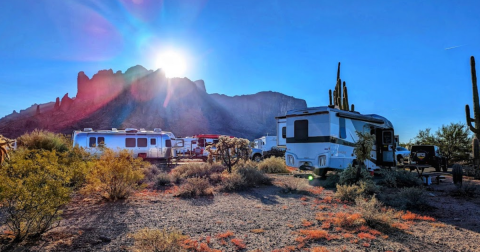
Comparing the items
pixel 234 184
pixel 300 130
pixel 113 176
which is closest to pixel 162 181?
pixel 234 184

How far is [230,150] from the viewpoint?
1388cm

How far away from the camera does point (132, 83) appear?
3228 inches

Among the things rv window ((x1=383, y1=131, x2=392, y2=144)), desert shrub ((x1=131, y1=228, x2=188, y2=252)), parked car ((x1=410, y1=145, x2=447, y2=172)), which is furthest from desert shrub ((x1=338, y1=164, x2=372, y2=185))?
parked car ((x1=410, y1=145, x2=447, y2=172))

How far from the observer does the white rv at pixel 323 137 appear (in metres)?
10.8

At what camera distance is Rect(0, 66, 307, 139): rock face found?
193 ft

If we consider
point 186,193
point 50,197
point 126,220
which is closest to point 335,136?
point 186,193

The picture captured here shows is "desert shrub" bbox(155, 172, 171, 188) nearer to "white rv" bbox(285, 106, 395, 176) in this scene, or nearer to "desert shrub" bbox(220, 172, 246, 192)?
"desert shrub" bbox(220, 172, 246, 192)

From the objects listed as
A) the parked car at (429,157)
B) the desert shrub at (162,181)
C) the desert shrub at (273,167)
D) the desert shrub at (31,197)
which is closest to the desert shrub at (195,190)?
the desert shrub at (162,181)

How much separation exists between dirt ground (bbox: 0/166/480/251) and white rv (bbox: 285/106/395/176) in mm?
3340

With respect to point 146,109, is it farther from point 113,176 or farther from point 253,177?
point 113,176

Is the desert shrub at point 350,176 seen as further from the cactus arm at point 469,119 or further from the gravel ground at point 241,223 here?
the cactus arm at point 469,119

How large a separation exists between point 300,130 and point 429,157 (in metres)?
10.2

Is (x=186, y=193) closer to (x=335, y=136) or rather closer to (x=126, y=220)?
(x=126, y=220)

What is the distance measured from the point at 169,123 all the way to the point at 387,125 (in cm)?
5517
